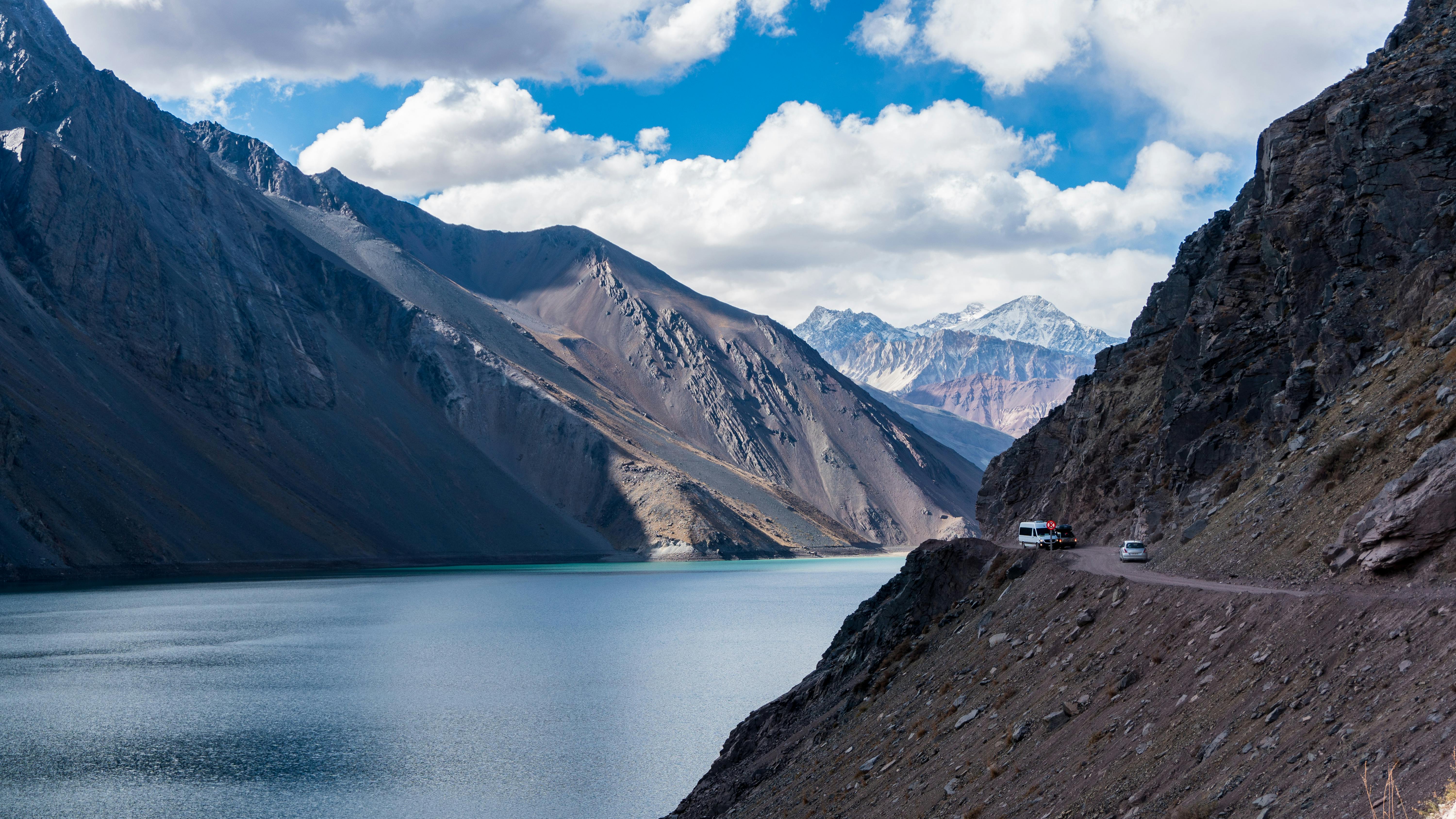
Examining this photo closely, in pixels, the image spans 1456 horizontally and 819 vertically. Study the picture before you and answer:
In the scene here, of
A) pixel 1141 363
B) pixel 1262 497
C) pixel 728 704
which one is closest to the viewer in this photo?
pixel 1262 497

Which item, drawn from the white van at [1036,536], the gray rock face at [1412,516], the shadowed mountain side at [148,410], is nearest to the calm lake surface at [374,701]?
the white van at [1036,536]

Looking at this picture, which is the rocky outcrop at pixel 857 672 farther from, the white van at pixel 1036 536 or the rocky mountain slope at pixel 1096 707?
the white van at pixel 1036 536

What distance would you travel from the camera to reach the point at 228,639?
79.0 m

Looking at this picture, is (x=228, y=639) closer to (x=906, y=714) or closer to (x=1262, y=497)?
(x=906, y=714)

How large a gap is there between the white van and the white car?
551 cm

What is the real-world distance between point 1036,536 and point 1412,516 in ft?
72.9

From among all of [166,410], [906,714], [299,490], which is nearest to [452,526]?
[299,490]

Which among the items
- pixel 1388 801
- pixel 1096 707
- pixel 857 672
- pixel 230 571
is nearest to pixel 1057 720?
pixel 1096 707

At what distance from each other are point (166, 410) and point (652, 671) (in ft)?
402

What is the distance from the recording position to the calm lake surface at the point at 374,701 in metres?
39.1

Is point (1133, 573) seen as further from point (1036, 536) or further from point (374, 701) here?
point (374, 701)

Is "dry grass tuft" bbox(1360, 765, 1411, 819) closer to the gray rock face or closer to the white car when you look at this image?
the gray rock face

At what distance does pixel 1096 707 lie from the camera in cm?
2023

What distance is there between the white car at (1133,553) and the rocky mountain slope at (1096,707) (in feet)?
6.79
